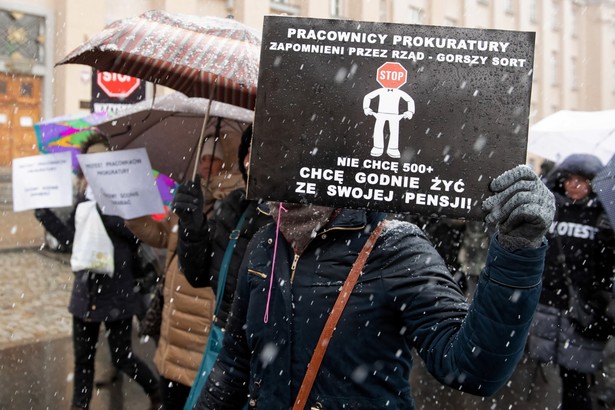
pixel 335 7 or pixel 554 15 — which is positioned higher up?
pixel 554 15

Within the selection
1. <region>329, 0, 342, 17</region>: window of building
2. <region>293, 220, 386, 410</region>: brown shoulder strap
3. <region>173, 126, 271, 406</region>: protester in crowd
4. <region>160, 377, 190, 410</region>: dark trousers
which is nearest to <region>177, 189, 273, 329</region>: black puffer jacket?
<region>173, 126, 271, 406</region>: protester in crowd

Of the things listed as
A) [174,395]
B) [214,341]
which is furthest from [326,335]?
[174,395]

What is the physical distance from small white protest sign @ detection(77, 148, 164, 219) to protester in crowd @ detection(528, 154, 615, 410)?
9.58ft

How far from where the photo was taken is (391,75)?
1.81m

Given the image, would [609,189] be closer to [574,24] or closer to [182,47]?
[182,47]

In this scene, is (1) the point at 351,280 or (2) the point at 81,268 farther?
(2) the point at 81,268

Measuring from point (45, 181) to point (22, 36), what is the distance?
42.6 feet

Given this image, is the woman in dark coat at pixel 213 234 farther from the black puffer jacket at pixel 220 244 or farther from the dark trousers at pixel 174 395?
the dark trousers at pixel 174 395

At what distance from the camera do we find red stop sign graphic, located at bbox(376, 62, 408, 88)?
1.80m

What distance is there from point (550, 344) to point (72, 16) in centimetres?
1496

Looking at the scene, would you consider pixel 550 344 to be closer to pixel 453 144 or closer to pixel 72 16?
pixel 453 144

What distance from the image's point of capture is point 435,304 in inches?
72.2

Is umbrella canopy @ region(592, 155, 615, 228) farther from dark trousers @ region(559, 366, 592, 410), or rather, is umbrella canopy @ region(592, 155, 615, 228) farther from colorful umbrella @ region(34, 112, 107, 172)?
colorful umbrella @ region(34, 112, 107, 172)

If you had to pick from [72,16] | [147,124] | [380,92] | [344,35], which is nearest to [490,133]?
[380,92]
